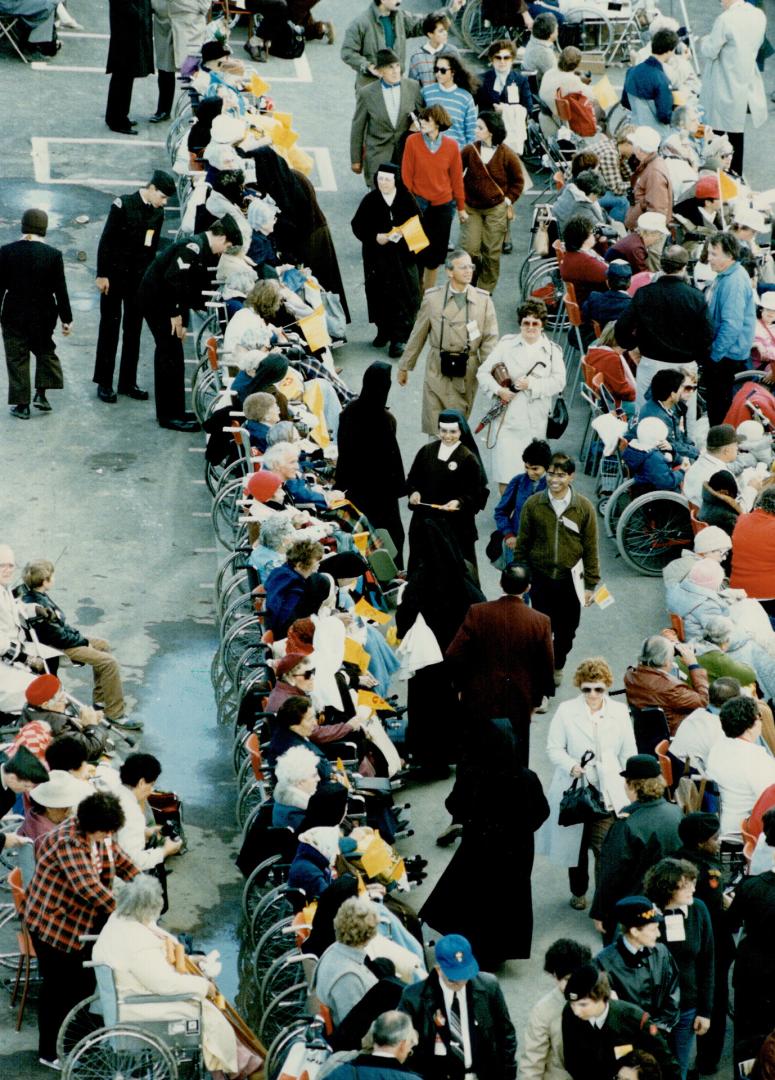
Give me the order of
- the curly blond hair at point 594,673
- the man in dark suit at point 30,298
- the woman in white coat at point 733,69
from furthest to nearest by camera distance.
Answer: the woman in white coat at point 733,69
the man in dark suit at point 30,298
the curly blond hair at point 594,673

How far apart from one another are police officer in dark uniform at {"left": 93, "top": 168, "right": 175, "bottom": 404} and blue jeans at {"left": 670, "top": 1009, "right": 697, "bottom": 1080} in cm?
757

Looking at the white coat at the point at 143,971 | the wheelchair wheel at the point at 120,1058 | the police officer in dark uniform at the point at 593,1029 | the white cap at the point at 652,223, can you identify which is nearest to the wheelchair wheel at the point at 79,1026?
the wheelchair wheel at the point at 120,1058

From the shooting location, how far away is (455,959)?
8234 millimetres

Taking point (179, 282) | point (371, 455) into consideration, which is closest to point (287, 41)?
point (179, 282)

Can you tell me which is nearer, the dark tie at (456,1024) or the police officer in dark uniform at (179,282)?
the dark tie at (456,1024)

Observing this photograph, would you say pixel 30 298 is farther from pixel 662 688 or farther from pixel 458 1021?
pixel 458 1021

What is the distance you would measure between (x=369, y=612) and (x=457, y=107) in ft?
21.8

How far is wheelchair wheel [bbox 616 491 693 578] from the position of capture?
13.8 m

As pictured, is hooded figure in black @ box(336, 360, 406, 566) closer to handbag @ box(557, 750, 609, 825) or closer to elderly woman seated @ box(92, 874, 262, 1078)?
handbag @ box(557, 750, 609, 825)

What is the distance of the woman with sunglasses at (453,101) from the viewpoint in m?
16.9

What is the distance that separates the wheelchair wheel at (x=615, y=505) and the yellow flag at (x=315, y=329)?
230cm

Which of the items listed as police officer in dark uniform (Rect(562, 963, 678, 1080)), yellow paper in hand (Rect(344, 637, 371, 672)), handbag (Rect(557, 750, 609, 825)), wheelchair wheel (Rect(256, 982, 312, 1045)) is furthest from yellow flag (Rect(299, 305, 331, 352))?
police officer in dark uniform (Rect(562, 963, 678, 1080))

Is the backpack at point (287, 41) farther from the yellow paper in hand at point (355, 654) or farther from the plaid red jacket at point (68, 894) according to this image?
the plaid red jacket at point (68, 894)

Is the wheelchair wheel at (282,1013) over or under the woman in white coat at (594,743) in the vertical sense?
under
